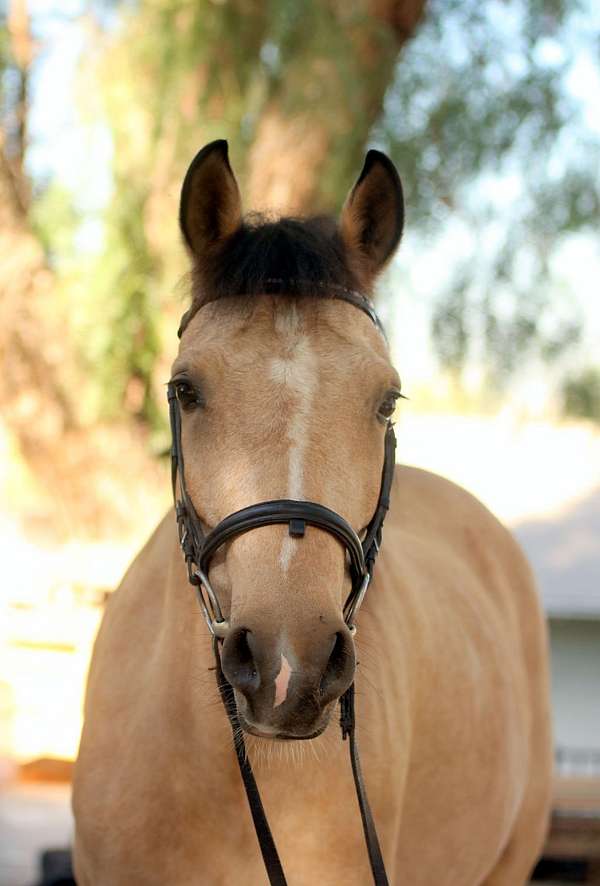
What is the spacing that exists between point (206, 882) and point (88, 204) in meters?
6.89

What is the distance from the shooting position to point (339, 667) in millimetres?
1746

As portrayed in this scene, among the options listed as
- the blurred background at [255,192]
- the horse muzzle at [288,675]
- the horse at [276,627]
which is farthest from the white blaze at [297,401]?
the blurred background at [255,192]

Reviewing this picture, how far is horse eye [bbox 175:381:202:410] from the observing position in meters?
2.06

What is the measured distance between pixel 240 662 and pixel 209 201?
1.08 metres

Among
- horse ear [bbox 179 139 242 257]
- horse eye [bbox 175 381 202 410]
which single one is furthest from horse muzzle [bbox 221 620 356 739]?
horse ear [bbox 179 139 242 257]

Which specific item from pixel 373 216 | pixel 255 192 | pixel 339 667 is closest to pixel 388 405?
pixel 373 216

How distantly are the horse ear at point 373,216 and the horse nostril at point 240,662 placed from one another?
0.99 meters

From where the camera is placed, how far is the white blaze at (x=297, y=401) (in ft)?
6.02

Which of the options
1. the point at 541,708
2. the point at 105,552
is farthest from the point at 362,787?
the point at 105,552

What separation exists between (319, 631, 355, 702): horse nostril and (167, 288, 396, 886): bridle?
188mm

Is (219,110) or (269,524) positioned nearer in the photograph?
(269,524)

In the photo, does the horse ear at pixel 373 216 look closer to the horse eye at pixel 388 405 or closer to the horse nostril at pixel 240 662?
the horse eye at pixel 388 405

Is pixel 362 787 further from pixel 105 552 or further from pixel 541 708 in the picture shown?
pixel 105 552

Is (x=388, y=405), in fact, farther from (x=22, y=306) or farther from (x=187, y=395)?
(x=22, y=306)
